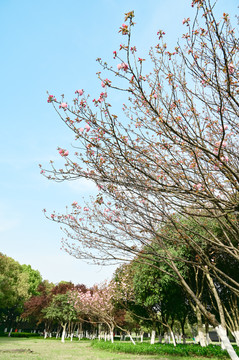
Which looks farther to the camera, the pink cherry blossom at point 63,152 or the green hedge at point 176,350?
the green hedge at point 176,350

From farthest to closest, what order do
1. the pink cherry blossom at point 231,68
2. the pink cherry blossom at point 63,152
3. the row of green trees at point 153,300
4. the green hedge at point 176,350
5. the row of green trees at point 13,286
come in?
the row of green trees at point 13,286, the row of green trees at point 153,300, the green hedge at point 176,350, the pink cherry blossom at point 231,68, the pink cherry blossom at point 63,152

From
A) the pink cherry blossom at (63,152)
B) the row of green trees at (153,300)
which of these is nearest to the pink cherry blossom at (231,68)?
the pink cherry blossom at (63,152)

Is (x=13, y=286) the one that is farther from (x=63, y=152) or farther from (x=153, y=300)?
(x=63, y=152)

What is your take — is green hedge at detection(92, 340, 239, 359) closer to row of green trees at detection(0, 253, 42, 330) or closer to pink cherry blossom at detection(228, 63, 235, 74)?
pink cherry blossom at detection(228, 63, 235, 74)

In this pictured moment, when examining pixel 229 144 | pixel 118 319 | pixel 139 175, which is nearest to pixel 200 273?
pixel 229 144

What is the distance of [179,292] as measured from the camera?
1658 centimetres

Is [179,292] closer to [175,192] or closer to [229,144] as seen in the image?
[229,144]

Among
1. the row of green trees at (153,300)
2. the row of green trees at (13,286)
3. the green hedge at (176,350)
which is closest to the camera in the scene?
the green hedge at (176,350)

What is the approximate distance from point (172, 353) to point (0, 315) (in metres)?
39.4

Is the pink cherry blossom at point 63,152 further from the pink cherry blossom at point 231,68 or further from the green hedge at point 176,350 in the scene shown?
the green hedge at point 176,350

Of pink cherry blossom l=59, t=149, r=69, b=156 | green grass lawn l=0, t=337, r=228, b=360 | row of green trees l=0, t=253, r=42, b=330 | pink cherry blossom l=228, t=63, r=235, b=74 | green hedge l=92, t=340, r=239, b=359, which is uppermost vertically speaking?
row of green trees l=0, t=253, r=42, b=330

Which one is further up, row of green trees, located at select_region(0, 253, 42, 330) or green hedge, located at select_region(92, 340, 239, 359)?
row of green trees, located at select_region(0, 253, 42, 330)

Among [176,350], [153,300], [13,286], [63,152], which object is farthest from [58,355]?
[13,286]

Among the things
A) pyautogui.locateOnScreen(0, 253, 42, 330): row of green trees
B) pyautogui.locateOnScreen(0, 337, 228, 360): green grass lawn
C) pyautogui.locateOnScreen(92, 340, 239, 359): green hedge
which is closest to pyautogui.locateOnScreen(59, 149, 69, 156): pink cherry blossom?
pyautogui.locateOnScreen(0, 337, 228, 360): green grass lawn
